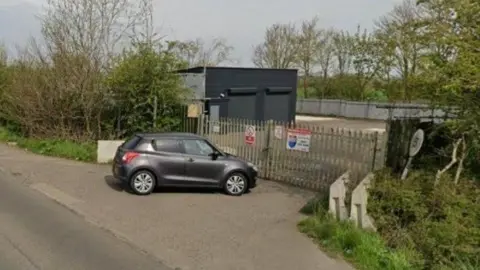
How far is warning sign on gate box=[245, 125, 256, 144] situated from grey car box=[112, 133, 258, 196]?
7.47ft

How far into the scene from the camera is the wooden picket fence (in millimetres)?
10867

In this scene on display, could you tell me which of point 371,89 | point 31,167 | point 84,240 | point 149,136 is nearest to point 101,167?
→ point 31,167

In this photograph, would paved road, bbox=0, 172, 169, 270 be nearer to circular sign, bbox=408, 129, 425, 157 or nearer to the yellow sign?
circular sign, bbox=408, 129, 425, 157

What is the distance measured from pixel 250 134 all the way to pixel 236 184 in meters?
2.65

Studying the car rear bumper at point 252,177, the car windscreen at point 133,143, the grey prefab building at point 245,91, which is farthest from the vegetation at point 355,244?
the grey prefab building at point 245,91

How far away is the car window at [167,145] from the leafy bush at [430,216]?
4727mm

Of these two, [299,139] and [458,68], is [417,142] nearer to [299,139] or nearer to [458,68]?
[458,68]

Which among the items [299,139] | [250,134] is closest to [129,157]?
[250,134]

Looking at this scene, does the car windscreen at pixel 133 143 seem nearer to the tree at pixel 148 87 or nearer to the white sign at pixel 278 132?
the white sign at pixel 278 132

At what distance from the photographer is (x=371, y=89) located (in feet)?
140

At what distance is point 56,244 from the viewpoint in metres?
6.99

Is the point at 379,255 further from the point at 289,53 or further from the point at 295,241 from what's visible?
the point at 289,53

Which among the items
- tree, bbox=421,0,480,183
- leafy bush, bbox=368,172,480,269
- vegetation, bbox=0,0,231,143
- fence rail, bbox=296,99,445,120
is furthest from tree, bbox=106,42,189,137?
fence rail, bbox=296,99,445,120

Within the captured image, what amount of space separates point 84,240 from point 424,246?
4.96 meters
